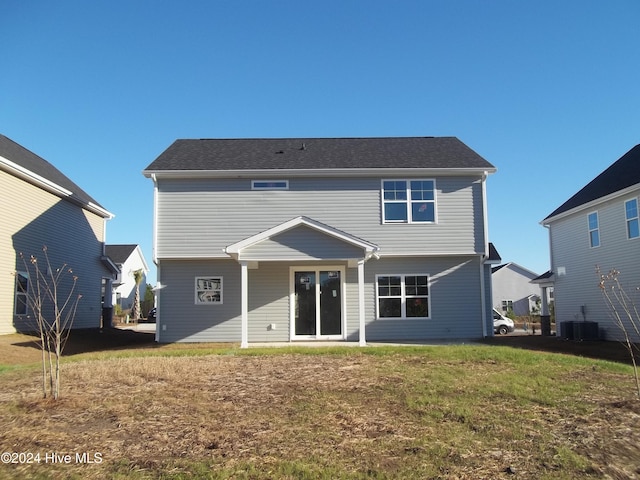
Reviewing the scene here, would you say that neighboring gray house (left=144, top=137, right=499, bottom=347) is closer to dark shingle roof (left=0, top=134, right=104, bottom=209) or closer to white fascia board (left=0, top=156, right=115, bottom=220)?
white fascia board (left=0, top=156, right=115, bottom=220)

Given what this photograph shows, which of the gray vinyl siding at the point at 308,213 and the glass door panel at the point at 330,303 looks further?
the gray vinyl siding at the point at 308,213

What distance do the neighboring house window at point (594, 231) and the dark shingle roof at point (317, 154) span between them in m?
5.32

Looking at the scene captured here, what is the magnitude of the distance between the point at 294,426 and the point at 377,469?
4.88 feet

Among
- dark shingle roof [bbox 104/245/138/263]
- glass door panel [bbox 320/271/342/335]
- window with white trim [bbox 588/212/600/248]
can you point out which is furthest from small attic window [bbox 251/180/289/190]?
dark shingle roof [bbox 104/245/138/263]

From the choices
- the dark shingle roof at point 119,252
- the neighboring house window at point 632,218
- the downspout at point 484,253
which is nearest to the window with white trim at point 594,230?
the neighboring house window at point 632,218

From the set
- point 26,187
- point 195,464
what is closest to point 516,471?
point 195,464

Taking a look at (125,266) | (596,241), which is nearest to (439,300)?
(596,241)

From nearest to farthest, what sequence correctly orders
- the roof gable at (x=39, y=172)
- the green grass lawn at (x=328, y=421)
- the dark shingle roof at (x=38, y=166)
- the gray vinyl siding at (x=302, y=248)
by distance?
the green grass lawn at (x=328, y=421)
the gray vinyl siding at (x=302, y=248)
the roof gable at (x=39, y=172)
the dark shingle roof at (x=38, y=166)

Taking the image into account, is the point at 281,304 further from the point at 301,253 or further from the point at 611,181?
the point at 611,181

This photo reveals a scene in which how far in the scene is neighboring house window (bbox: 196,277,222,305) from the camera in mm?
17547

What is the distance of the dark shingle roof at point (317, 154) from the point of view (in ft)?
58.5

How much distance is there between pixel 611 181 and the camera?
19547 millimetres

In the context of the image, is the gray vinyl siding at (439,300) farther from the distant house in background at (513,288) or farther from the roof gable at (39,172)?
the distant house in background at (513,288)

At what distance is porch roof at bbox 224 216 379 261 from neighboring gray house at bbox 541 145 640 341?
8.98 meters
